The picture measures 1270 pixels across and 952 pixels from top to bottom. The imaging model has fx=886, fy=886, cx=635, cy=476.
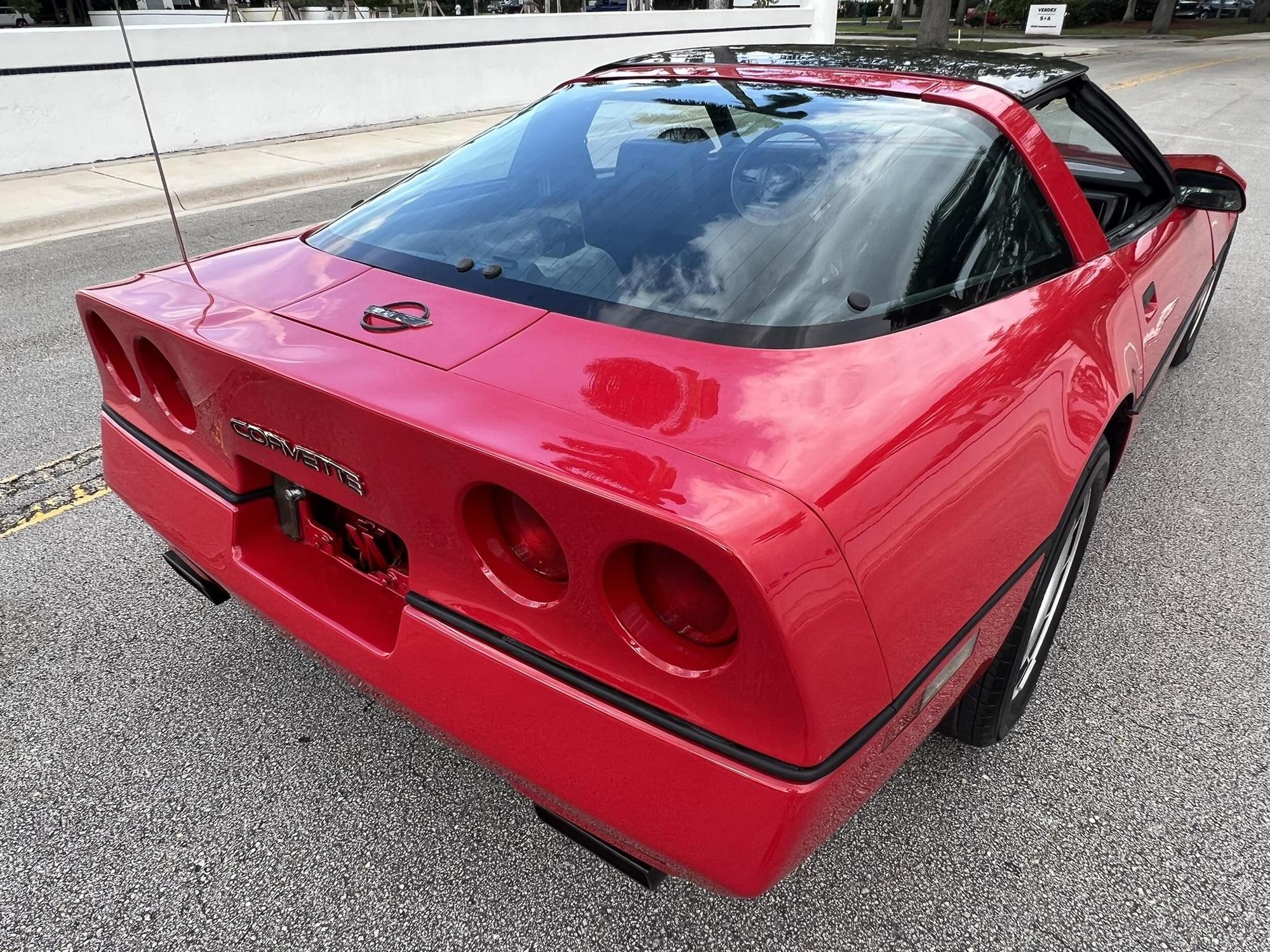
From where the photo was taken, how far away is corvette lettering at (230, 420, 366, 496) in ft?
5.12

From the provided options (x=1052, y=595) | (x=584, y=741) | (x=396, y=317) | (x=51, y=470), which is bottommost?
(x=51, y=470)

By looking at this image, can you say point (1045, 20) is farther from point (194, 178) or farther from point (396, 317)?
point (396, 317)

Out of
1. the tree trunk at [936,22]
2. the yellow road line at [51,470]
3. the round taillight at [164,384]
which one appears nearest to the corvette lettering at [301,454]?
the round taillight at [164,384]

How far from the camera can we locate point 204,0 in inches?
1187

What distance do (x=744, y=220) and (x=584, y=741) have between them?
1.11 meters

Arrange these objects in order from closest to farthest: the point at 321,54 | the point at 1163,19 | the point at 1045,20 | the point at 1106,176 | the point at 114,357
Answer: the point at 114,357
the point at 1106,176
the point at 321,54
the point at 1045,20
the point at 1163,19

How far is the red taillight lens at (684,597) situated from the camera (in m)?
1.25

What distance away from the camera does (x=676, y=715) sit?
4.20 feet

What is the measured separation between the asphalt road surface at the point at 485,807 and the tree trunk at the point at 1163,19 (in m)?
42.5

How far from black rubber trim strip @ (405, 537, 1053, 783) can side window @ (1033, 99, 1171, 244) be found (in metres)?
1.74

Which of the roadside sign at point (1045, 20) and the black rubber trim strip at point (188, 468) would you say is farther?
the roadside sign at point (1045, 20)

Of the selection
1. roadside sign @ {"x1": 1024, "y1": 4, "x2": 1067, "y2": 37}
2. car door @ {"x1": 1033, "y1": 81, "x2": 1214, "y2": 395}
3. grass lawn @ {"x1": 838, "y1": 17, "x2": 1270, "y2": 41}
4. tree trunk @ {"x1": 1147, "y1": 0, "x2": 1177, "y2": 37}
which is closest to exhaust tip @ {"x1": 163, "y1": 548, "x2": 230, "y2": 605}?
car door @ {"x1": 1033, "y1": 81, "x2": 1214, "y2": 395}

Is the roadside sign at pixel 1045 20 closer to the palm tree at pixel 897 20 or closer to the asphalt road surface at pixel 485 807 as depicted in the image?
the palm tree at pixel 897 20

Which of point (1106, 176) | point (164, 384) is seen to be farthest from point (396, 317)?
point (1106, 176)
